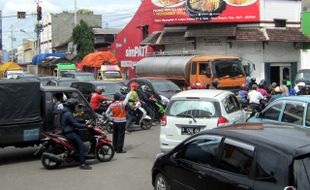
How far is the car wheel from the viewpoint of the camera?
743cm

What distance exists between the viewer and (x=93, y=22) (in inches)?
3676

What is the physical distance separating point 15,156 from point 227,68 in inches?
527

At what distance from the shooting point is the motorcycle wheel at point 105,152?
1154cm

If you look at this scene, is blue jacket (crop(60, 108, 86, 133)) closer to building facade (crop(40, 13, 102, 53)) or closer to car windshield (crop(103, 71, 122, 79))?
car windshield (crop(103, 71, 122, 79))

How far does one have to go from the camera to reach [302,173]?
491 cm

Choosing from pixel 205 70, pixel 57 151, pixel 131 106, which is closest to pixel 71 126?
pixel 57 151

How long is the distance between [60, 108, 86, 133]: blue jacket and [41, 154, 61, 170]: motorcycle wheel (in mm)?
782

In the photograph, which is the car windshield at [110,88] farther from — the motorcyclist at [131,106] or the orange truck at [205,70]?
the orange truck at [205,70]

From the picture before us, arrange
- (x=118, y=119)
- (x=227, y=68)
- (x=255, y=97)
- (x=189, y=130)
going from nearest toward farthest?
(x=189, y=130) → (x=118, y=119) → (x=255, y=97) → (x=227, y=68)

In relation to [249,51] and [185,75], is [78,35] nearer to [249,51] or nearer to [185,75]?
[249,51]

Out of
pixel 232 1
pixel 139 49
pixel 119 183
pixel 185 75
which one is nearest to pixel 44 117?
pixel 119 183

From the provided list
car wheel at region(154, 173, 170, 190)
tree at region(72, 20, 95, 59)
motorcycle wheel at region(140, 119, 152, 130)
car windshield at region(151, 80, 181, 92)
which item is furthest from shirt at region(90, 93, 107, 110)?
tree at region(72, 20, 95, 59)

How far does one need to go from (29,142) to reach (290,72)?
2323 centimetres

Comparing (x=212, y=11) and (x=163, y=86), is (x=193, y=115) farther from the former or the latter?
(x=212, y=11)
